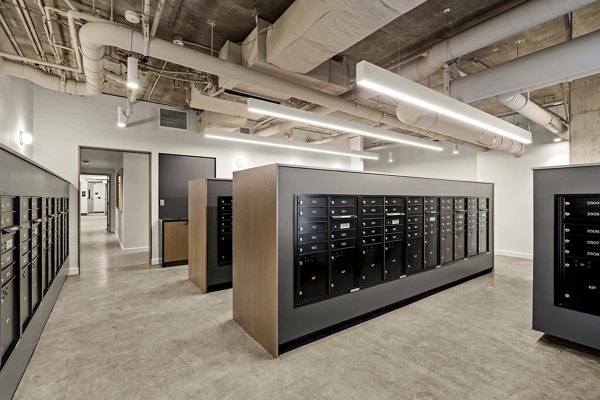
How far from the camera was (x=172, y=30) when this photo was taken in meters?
3.35

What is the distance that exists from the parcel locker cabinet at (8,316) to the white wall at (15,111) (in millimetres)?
2338

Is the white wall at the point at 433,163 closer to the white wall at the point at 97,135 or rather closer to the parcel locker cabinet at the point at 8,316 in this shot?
the white wall at the point at 97,135

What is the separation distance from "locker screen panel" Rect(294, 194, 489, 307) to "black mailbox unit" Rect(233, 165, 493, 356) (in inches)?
0.4

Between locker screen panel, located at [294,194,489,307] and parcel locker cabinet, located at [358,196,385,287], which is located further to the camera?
parcel locker cabinet, located at [358,196,385,287]

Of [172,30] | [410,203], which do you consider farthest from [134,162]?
[410,203]

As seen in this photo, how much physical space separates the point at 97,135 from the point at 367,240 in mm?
5037

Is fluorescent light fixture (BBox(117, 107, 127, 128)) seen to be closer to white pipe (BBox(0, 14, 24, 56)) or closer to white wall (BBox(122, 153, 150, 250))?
white pipe (BBox(0, 14, 24, 56))

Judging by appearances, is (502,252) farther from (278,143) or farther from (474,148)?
(278,143)

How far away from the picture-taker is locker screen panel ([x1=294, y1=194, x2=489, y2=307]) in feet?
8.95

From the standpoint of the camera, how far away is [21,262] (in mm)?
2051

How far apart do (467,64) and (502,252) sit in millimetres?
4930

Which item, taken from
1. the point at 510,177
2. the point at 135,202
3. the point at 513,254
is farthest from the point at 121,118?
the point at 513,254

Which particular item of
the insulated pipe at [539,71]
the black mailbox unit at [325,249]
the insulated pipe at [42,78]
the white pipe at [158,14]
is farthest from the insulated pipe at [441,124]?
the insulated pipe at [42,78]

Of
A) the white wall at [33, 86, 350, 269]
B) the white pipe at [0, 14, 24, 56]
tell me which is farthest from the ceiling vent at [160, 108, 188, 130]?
the white pipe at [0, 14, 24, 56]
